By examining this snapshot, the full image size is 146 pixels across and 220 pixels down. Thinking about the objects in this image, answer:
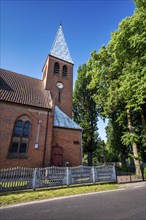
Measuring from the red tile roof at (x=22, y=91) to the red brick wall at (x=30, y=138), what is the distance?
920mm

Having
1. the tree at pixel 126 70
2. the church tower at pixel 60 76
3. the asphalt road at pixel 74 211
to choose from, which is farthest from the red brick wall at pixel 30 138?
the tree at pixel 126 70

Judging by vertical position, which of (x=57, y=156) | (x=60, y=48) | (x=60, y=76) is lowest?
(x=57, y=156)

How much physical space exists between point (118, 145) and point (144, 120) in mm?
11577

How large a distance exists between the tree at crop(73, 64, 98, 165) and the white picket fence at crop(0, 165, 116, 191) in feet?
43.4

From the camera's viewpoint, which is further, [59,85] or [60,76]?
[60,76]

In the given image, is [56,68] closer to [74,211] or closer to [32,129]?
[32,129]

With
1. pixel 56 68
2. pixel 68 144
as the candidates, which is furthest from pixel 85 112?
pixel 68 144

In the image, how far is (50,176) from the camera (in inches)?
365

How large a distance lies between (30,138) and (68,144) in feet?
15.0

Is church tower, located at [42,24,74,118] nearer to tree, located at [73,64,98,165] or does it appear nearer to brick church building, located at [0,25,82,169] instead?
brick church building, located at [0,25,82,169]

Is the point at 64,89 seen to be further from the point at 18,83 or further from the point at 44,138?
the point at 44,138

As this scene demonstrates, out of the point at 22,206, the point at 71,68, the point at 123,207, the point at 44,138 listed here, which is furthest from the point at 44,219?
the point at 71,68

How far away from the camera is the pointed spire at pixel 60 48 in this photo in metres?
24.5

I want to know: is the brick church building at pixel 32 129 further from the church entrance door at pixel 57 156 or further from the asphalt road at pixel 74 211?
the asphalt road at pixel 74 211
